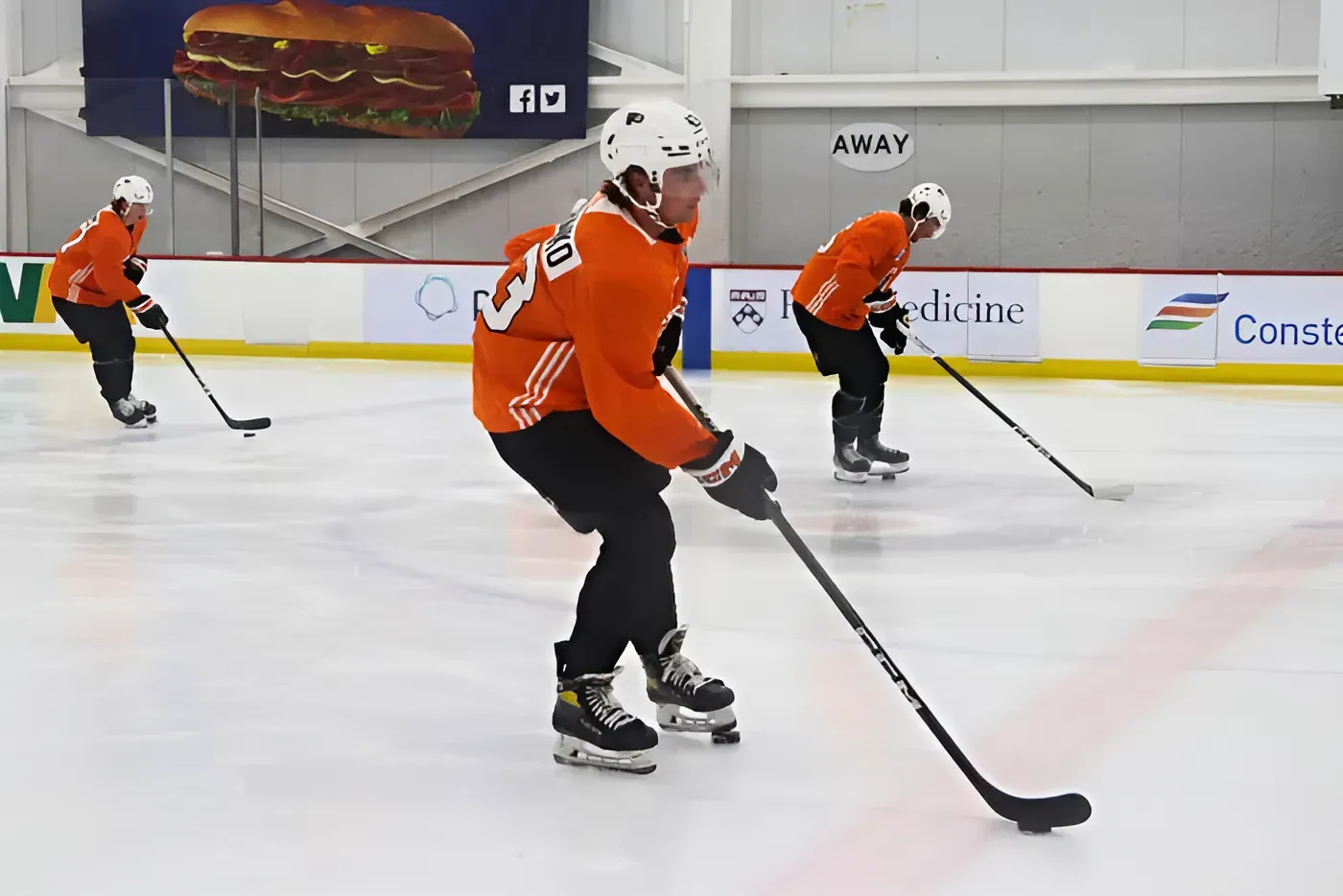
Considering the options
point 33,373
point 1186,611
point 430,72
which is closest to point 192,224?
point 430,72

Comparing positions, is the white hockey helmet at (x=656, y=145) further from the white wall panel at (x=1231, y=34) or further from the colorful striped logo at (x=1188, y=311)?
the white wall panel at (x=1231, y=34)

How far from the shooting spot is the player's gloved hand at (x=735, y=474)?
7.90 feet

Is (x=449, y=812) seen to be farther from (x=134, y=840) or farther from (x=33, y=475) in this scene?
(x=33, y=475)

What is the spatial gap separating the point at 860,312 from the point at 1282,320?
4.86 meters

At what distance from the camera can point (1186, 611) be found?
385 cm

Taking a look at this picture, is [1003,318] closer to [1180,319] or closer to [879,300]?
[1180,319]

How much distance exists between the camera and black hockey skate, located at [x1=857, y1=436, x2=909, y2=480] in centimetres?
607

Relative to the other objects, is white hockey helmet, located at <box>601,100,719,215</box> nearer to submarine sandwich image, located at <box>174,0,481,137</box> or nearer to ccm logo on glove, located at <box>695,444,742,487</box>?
ccm logo on glove, located at <box>695,444,742,487</box>

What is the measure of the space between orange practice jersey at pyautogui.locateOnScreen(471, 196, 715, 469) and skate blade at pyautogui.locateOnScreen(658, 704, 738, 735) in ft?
1.87

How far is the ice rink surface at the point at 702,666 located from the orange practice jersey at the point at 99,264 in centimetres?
89

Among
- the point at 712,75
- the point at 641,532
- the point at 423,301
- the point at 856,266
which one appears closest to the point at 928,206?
the point at 856,266

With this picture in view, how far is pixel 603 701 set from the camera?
8.70 feet

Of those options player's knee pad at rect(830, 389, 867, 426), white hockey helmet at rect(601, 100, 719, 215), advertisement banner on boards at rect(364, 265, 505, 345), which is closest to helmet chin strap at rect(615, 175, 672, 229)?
white hockey helmet at rect(601, 100, 719, 215)

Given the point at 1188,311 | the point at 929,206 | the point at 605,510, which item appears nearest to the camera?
the point at 605,510
